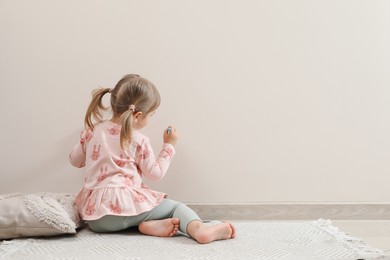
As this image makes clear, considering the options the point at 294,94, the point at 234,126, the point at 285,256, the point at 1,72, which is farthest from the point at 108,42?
the point at 285,256

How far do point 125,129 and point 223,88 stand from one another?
1.75 ft

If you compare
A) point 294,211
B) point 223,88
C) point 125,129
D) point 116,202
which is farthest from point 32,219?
point 294,211

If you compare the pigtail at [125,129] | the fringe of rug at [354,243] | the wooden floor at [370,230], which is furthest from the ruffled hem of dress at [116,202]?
the wooden floor at [370,230]

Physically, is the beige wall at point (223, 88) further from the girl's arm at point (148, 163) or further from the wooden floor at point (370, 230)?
the girl's arm at point (148, 163)

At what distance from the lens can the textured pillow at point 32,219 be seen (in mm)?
1360

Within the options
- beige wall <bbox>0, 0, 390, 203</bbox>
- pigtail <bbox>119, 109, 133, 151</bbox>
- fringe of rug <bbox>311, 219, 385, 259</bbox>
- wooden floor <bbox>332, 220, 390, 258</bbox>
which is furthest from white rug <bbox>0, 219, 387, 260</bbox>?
beige wall <bbox>0, 0, 390, 203</bbox>

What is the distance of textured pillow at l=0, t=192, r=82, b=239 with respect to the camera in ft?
4.46

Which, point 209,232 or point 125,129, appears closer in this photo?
point 209,232

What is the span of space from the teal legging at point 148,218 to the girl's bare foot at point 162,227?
2cm

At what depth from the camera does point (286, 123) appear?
6.10 ft

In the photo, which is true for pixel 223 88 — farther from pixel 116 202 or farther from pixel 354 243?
pixel 354 243

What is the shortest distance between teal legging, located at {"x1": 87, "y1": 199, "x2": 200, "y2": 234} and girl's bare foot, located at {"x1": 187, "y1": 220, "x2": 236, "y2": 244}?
0.04m

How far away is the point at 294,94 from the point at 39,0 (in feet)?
3.56

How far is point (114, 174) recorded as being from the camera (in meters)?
1.50
